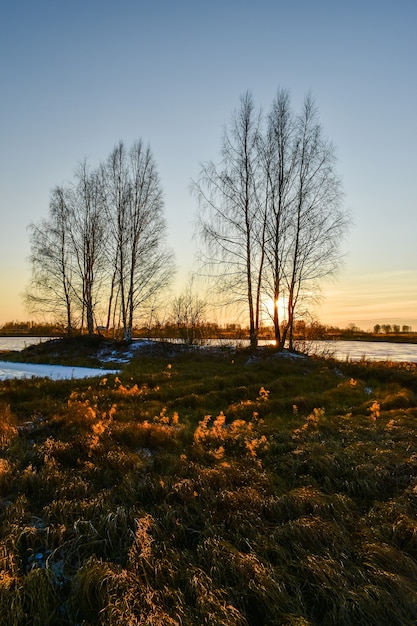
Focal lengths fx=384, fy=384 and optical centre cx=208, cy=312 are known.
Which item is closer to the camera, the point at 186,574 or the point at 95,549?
the point at 186,574

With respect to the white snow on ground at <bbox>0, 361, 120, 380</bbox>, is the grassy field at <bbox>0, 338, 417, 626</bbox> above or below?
below

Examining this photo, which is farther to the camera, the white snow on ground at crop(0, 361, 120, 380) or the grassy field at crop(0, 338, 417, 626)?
the white snow on ground at crop(0, 361, 120, 380)

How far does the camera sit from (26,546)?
12.0 feet

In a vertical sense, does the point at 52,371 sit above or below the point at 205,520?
above

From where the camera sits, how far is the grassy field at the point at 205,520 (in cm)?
296

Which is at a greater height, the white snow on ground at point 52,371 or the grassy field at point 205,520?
the white snow on ground at point 52,371

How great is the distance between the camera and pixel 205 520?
4043mm

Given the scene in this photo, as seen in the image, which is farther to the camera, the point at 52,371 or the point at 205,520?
the point at 52,371

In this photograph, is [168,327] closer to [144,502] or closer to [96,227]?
[96,227]

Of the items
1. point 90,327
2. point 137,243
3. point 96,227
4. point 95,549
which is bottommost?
point 95,549

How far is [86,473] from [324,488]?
3.10m

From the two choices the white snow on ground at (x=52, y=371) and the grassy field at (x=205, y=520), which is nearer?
the grassy field at (x=205, y=520)

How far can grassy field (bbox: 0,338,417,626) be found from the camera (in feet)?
9.71

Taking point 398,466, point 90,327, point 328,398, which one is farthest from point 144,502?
point 90,327
